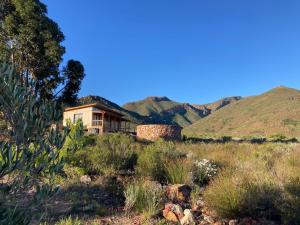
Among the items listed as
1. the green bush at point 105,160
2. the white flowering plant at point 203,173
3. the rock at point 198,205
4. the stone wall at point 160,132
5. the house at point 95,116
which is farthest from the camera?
the house at point 95,116

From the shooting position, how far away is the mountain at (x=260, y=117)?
79188 millimetres

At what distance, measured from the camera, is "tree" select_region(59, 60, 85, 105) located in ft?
95.8

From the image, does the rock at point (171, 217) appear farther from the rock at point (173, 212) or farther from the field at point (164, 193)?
the field at point (164, 193)

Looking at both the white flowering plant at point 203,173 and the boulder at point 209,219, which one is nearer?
the boulder at point 209,219

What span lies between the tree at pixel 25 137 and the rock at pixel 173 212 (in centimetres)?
416

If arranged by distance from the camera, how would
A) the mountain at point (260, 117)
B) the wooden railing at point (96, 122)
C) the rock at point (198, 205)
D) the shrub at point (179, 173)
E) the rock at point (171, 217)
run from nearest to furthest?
the rock at point (171, 217) → the rock at point (198, 205) → the shrub at point (179, 173) → the wooden railing at point (96, 122) → the mountain at point (260, 117)

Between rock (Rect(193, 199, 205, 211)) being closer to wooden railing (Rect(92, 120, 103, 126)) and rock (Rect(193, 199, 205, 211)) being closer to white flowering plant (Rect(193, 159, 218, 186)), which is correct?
white flowering plant (Rect(193, 159, 218, 186))

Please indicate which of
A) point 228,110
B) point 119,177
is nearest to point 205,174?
point 119,177

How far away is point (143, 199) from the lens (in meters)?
7.71

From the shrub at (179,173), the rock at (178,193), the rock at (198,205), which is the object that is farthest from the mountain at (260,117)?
the rock at (198,205)

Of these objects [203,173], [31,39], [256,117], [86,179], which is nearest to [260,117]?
[256,117]

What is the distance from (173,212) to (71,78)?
77.2 feet

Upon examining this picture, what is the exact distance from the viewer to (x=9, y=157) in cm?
286

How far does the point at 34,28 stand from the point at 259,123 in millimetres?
69769
